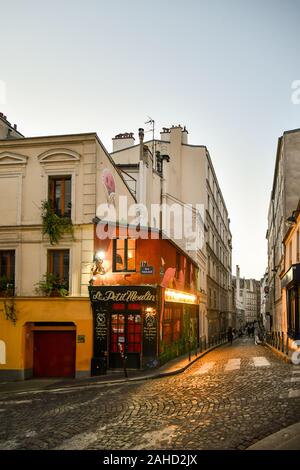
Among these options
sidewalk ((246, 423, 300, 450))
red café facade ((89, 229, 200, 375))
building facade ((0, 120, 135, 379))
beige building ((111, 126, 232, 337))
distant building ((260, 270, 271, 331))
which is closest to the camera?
sidewalk ((246, 423, 300, 450))

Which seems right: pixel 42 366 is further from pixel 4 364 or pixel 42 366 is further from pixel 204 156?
pixel 204 156

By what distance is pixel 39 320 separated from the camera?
60.2ft

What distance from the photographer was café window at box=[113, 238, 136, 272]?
18922 mm

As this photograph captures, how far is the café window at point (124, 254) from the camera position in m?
18.9

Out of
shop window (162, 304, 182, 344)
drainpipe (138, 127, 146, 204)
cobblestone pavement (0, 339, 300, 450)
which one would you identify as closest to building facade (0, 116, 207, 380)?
shop window (162, 304, 182, 344)

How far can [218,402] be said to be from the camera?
10.8 metres

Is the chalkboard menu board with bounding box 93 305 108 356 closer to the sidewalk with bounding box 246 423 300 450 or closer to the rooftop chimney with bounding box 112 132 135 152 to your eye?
the sidewalk with bounding box 246 423 300 450

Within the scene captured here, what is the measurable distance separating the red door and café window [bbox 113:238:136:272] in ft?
10.9

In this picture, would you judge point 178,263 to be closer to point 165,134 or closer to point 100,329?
point 100,329

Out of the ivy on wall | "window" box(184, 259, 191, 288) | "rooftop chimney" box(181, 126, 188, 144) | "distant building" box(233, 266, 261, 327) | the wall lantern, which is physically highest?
"rooftop chimney" box(181, 126, 188, 144)

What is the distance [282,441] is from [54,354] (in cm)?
1304

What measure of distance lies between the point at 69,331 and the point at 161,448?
1164 cm

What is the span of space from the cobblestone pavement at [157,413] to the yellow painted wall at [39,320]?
2.95m
